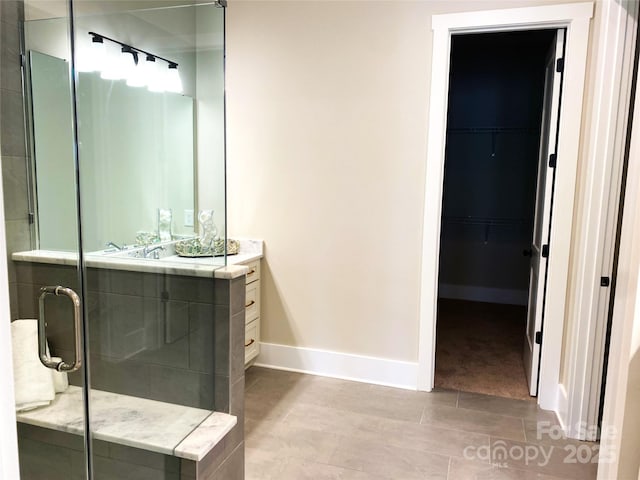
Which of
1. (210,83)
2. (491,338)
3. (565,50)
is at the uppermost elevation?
(565,50)

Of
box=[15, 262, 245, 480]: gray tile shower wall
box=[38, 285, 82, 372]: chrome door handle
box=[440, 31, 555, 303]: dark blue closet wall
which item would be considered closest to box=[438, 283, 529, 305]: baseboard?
box=[440, 31, 555, 303]: dark blue closet wall

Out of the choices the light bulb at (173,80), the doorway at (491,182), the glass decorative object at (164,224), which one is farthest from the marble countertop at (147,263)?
the doorway at (491,182)

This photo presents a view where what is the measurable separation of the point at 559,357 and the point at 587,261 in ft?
2.39

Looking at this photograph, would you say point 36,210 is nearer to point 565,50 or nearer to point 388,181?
point 388,181

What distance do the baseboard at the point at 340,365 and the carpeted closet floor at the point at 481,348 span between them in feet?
0.98

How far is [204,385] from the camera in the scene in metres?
2.02

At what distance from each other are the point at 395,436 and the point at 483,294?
3437 millimetres

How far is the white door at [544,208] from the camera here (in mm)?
2772

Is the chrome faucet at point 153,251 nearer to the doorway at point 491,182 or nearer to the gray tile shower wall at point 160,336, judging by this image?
the gray tile shower wall at point 160,336

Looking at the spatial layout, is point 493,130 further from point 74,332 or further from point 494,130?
point 74,332

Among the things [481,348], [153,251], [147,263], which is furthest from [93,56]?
[481,348]

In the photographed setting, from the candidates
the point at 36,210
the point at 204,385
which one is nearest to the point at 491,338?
the point at 204,385

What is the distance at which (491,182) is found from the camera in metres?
5.37

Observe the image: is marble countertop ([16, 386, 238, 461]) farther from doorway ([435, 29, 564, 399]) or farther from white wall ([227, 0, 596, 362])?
doorway ([435, 29, 564, 399])
